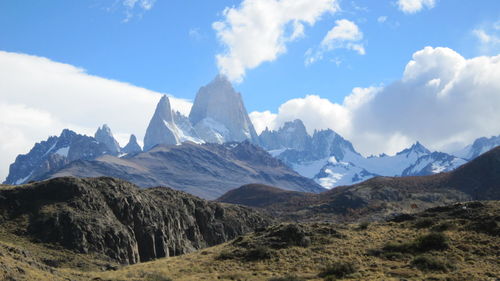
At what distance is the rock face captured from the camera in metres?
91.9

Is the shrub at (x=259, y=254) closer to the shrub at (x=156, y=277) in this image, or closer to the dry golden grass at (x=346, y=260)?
the dry golden grass at (x=346, y=260)

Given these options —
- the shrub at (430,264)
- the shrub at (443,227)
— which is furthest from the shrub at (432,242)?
the shrub at (443,227)

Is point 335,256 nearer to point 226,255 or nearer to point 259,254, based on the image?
point 259,254

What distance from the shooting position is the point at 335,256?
6706 centimetres

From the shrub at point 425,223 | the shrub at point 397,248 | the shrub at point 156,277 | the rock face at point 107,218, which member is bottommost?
the shrub at point 156,277

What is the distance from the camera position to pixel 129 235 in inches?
4021

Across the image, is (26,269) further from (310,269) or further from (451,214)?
(451,214)

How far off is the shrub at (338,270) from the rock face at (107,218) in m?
45.5

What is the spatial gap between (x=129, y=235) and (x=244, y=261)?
127 feet

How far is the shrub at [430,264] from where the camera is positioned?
188 feet

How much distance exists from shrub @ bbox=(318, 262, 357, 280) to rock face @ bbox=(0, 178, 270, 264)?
45.5 m

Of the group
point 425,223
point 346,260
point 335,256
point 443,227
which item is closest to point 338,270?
point 346,260

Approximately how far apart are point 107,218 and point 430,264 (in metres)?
60.6

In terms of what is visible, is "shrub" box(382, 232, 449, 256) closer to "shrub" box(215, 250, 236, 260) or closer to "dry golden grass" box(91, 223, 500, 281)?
"dry golden grass" box(91, 223, 500, 281)
